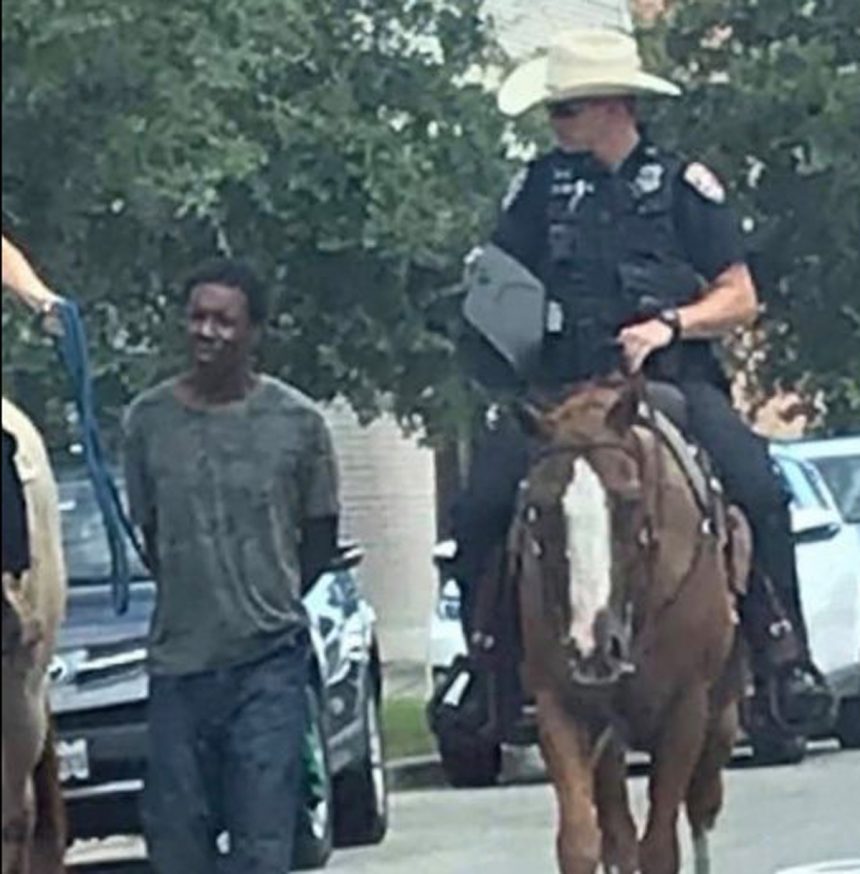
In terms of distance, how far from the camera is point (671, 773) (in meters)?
12.2

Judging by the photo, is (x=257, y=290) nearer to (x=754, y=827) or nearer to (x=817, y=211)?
(x=754, y=827)

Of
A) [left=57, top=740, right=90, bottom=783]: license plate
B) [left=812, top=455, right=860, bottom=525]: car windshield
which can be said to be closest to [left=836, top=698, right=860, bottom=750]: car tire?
[left=812, top=455, right=860, bottom=525]: car windshield

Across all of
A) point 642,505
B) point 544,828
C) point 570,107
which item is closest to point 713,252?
point 570,107

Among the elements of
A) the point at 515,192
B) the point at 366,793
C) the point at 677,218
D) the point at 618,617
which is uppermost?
the point at 515,192

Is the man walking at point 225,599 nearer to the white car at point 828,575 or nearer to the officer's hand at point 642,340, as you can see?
the officer's hand at point 642,340

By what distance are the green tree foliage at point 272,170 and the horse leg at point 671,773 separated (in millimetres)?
8800

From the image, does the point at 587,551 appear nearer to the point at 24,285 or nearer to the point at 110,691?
the point at 24,285

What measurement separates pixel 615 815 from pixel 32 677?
4226 mm

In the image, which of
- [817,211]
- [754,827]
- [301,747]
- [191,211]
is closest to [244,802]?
[301,747]

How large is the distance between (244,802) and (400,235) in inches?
475

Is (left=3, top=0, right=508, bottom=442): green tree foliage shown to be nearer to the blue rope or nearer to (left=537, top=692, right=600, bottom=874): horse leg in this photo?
(left=537, top=692, right=600, bottom=874): horse leg

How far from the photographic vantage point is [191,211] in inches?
885

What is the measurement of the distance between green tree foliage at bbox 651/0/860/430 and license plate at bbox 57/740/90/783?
14.6 metres

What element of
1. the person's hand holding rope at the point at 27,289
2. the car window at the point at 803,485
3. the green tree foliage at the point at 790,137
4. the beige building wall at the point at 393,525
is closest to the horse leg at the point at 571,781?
the person's hand holding rope at the point at 27,289
